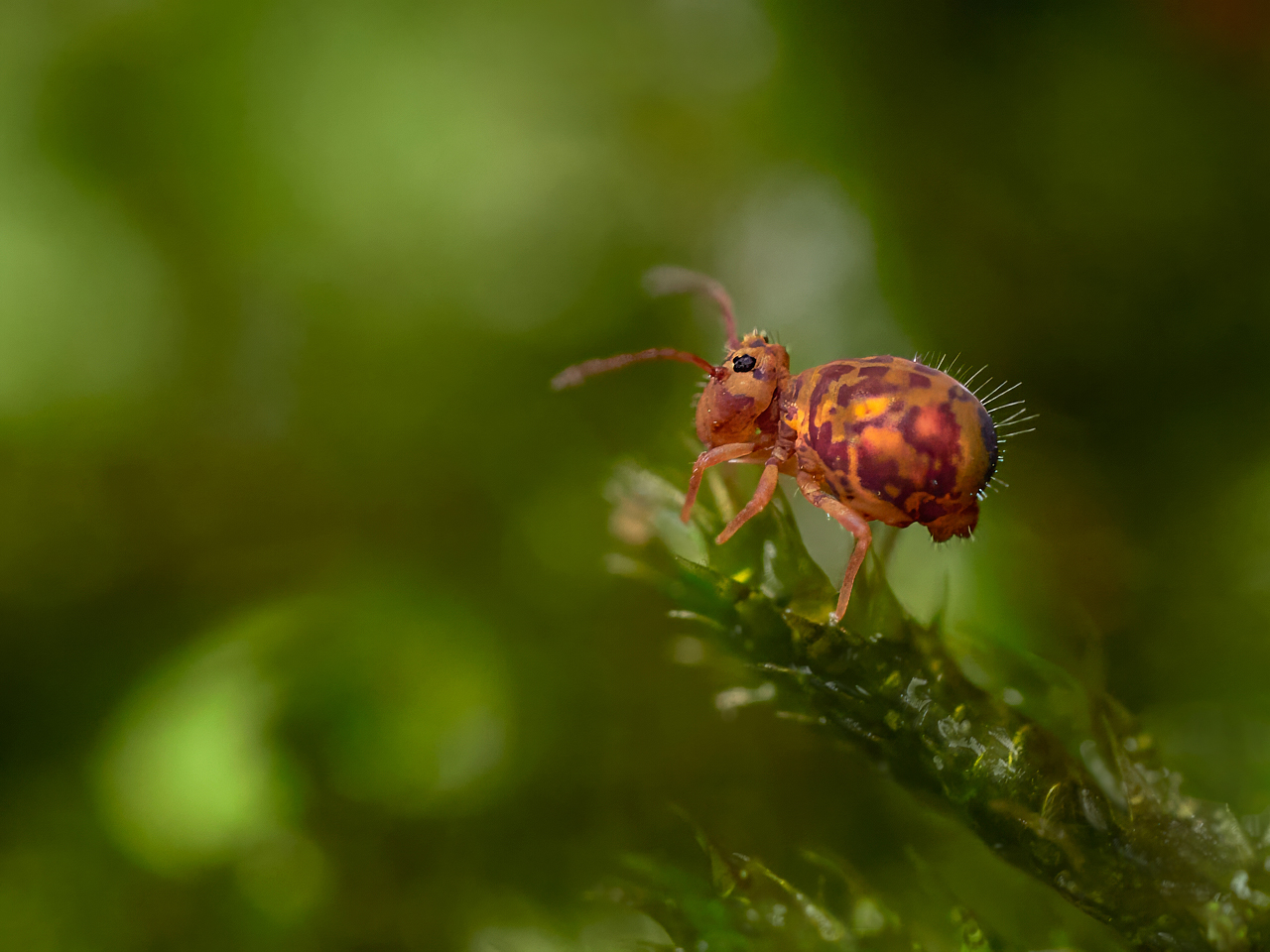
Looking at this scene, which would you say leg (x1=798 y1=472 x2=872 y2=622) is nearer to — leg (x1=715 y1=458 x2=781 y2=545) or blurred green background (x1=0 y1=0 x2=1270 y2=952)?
leg (x1=715 y1=458 x2=781 y2=545)

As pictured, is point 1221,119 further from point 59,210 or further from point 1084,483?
point 59,210

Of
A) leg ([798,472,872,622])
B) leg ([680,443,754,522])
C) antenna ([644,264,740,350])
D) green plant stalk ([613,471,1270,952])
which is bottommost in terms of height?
green plant stalk ([613,471,1270,952])

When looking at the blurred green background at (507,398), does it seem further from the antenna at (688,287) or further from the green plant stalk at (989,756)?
the green plant stalk at (989,756)

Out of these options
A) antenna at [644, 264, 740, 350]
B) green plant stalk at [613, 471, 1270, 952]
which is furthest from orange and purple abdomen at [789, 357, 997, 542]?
antenna at [644, 264, 740, 350]

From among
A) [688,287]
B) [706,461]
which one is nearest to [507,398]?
[688,287]

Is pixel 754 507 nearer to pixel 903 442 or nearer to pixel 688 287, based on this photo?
pixel 903 442

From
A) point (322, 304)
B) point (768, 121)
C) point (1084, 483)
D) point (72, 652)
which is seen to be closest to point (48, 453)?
point (72, 652)
